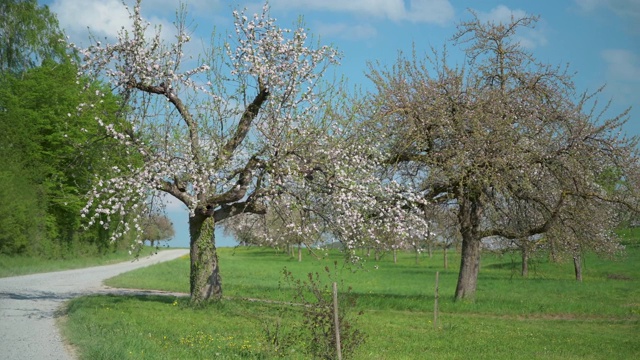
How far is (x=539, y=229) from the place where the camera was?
82.6ft

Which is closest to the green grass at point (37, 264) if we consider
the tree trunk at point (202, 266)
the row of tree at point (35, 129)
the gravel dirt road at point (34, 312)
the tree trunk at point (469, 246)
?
the row of tree at point (35, 129)

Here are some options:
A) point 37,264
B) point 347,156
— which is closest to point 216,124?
point 347,156

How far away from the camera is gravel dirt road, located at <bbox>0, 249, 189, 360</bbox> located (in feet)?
41.6

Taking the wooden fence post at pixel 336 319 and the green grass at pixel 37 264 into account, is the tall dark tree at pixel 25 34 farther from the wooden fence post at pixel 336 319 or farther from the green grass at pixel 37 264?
the wooden fence post at pixel 336 319

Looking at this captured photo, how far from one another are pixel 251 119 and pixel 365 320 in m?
7.38

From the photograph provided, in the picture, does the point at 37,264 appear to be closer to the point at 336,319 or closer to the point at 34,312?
the point at 34,312

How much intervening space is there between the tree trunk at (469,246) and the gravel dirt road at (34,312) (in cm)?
1532

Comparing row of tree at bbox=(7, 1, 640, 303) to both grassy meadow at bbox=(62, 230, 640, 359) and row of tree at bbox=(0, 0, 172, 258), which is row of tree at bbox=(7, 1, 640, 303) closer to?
grassy meadow at bbox=(62, 230, 640, 359)

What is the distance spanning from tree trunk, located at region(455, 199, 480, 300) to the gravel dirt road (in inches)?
603

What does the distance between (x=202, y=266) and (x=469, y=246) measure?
11176mm

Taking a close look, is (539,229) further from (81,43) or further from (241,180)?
(81,43)

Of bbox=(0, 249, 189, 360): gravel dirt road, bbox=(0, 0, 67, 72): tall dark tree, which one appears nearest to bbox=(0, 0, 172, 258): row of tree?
bbox=(0, 0, 67, 72): tall dark tree

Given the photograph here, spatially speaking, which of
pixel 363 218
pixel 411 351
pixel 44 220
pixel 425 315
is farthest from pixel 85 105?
pixel 44 220

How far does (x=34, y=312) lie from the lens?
19078 millimetres
